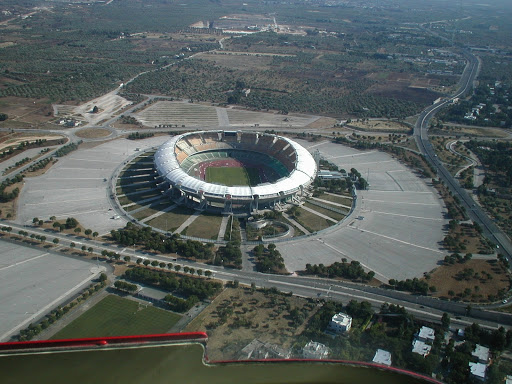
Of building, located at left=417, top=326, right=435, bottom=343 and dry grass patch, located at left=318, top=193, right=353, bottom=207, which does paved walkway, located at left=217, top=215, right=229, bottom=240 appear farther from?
building, located at left=417, top=326, right=435, bottom=343

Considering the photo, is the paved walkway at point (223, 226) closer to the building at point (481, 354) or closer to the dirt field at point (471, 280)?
the dirt field at point (471, 280)

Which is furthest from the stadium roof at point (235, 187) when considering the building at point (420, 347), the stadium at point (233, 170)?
the building at point (420, 347)

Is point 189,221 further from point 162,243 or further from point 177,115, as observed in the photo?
point 177,115

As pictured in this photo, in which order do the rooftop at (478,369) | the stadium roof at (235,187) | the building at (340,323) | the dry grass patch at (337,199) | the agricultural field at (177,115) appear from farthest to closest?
the agricultural field at (177,115), the dry grass patch at (337,199), the stadium roof at (235,187), the building at (340,323), the rooftop at (478,369)

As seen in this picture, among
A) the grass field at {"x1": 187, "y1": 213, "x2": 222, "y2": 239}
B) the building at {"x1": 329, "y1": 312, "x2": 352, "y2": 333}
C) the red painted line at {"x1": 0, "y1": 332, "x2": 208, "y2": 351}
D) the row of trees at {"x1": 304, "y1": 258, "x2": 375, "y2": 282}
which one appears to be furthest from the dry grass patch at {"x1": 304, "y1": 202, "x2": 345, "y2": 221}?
the red painted line at {"x1": 0, "y1": 332, "x2": 208, "y2": 351}

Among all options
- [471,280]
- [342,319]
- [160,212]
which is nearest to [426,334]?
[342,319]

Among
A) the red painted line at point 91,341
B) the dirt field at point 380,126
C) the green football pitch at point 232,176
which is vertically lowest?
the green football pitch at point 232,176
